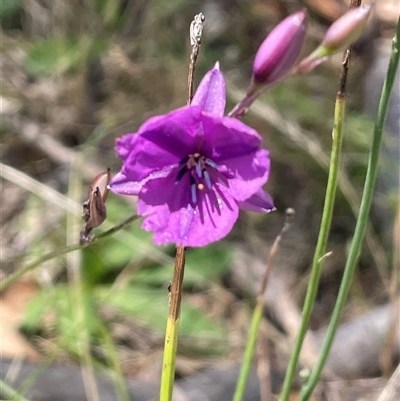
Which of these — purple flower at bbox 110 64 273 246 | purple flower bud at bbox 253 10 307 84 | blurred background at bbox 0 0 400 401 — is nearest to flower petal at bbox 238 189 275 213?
purple flower at bbox 110 64 273 246

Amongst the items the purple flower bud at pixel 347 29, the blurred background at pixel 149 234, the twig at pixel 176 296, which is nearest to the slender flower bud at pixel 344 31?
the purple flower bud at pixel 347 29

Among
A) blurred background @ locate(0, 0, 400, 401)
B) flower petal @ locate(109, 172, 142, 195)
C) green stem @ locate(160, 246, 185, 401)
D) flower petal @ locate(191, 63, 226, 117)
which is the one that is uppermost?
blurred background @ locate(0, 0, 400, 401)

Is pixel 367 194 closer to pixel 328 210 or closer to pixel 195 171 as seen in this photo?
pixel 328 210

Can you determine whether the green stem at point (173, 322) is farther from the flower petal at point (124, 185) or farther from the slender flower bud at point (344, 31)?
the slender flower bud at point (344, 31)

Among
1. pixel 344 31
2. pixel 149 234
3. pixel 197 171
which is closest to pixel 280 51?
pixel 344 31

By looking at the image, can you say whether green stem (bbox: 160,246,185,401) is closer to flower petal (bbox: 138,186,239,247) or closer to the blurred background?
flower petal (bbox: 138,186,239,247)

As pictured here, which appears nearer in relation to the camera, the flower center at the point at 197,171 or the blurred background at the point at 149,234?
the flower center at the point at 197,171

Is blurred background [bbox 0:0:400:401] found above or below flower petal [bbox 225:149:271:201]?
above
